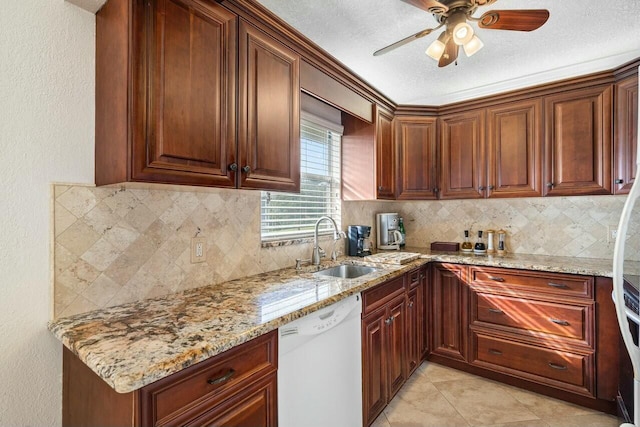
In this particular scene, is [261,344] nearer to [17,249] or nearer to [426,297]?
[17,249]

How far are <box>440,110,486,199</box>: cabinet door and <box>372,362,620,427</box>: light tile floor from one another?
1.57 meters

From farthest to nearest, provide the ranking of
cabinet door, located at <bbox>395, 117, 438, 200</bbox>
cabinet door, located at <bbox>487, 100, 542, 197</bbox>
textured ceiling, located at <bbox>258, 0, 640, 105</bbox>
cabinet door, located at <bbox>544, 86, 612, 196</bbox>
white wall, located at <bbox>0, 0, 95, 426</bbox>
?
cabinet door, located at <bbox>395, 117, 438, 200</bbox> < cabinet door, located at <bbox>487, 100, 542, 197</bbox> < cabinet door, located at <bbox>544, 86, 612, 196</bbox> < textured ceiling, located at <bbox>258, 0, 640, 105</bbox> < white wall, located at <bbox>0, 0, 95, 426</bbox>

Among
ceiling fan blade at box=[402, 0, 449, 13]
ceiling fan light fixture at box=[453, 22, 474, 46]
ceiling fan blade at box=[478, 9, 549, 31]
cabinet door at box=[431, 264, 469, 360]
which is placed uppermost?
ceiling fan blade at box=[402, 0, 449, 13]

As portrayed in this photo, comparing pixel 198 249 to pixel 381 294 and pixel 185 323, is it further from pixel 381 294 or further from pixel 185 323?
pixel 381 294

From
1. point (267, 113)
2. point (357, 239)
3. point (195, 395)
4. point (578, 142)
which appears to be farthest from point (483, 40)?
point (195, 395)

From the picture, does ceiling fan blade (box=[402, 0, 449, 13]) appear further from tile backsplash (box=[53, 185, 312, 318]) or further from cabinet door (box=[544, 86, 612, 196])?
cabinet door (box=[544, 86, 612, 196])

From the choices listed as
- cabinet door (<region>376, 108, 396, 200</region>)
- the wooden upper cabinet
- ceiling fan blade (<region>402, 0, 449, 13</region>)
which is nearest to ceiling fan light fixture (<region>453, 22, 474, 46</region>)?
ceiling fan blade (<region>402, 0, 449, 13</region>)

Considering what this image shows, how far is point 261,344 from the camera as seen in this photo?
3.82 ft

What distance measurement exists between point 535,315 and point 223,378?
7.53 ft

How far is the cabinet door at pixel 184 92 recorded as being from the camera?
1.12m

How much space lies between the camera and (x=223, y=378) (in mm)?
1020

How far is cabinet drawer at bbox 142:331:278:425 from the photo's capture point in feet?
2.85

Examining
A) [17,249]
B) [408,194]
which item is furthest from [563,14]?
[17,249]

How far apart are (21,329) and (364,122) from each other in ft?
8.17
